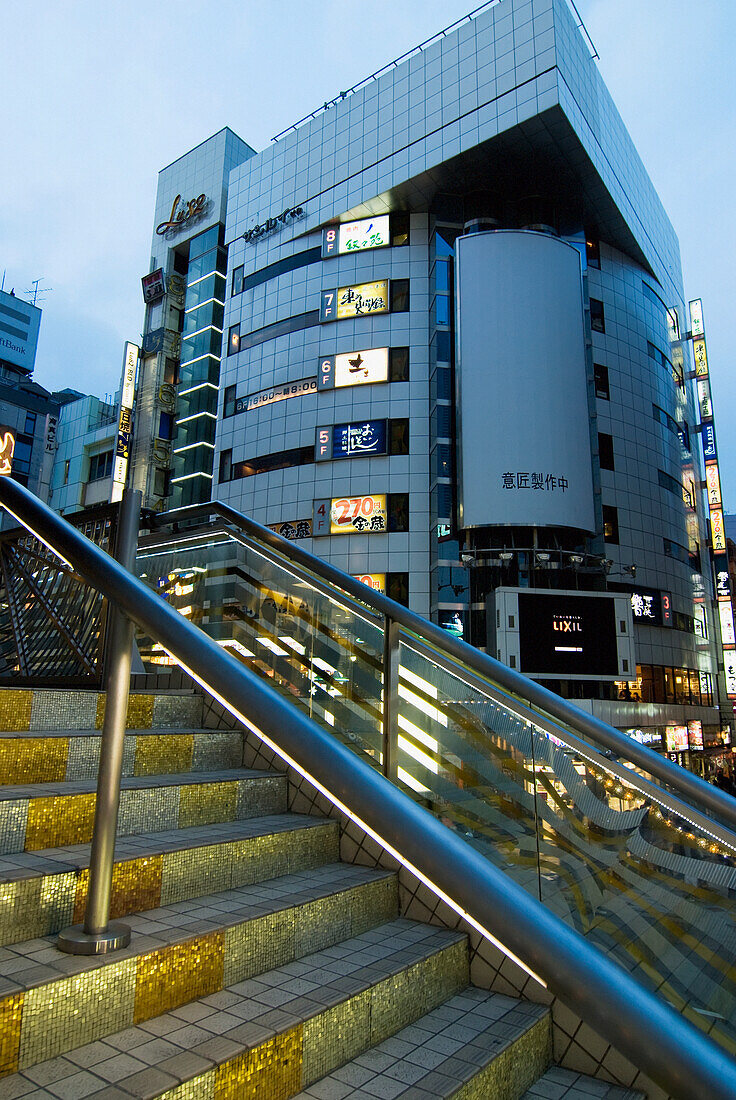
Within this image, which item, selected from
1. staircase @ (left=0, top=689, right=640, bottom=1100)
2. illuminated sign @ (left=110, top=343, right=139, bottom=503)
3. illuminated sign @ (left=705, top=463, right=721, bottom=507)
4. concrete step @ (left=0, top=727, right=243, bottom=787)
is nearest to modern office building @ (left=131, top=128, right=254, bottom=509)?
illuminated sign @ (left=110, top=343, right=139, bottom=503)

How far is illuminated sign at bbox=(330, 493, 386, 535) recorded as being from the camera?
20359 millimetres

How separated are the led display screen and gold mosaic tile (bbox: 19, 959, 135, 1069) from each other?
14.8 metres

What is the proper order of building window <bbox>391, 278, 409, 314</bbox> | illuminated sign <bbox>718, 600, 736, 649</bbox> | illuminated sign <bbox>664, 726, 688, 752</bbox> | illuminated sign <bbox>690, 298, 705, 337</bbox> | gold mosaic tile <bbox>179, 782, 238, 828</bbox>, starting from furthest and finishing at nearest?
illuminated sign <bbox>690, 298, 705, 337</bbox> → illuminated sign <bbox>718, 600, 736, 649</bbox> → building window <bbox>391, 278, 409, 314</bbox> → illuminated sign <bbox>664, 726, 688, 752</bbox> → gold mosaic tile <bbox>179, 782, 238, 828</bbox>

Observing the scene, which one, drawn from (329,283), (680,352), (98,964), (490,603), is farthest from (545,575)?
(98,964)

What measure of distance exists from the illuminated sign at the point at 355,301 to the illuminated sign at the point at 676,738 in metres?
16.9

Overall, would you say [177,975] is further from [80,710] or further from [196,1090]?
[80,710]

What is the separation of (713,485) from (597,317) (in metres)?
9.53

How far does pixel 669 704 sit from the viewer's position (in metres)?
21.3

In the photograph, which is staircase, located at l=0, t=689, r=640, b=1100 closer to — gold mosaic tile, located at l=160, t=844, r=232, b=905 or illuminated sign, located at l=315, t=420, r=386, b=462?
gold mosaic tile, located at l=160, t=844, r=232, b=905

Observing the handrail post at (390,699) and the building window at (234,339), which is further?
the building window at (234,339)

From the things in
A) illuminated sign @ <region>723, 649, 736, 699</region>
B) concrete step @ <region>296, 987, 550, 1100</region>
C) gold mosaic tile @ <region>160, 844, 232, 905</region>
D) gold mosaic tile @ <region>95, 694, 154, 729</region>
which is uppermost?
illuminated sign @ <region>723, 649, 736, 699</region>

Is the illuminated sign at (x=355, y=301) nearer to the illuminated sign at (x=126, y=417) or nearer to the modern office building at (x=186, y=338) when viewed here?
the modern office building at (x=186, y=338)

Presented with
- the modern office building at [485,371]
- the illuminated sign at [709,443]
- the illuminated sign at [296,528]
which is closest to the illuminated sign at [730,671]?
the modern office building at [485,371]

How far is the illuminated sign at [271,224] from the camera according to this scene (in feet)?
78.0
